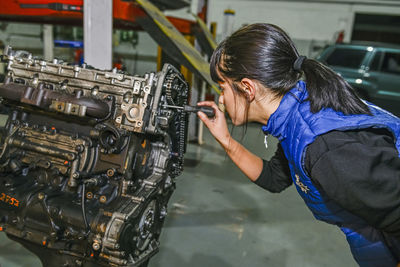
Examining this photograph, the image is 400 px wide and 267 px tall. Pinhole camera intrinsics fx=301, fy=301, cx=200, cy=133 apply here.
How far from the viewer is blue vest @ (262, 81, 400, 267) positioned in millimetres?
1002

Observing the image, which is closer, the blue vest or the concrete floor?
the blue vest

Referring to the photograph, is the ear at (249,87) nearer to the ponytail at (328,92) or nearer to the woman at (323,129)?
the woman at (323,129)

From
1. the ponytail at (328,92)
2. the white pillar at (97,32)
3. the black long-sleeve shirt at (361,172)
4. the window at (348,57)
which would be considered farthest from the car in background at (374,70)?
the black long-sleeve shirt at (361,172)

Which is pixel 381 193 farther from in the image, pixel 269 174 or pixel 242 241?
pixel 242 241

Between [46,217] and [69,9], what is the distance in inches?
73.3

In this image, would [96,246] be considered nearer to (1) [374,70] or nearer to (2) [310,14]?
(1) [374,70]

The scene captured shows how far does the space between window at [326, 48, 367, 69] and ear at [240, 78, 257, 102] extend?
5.39 m

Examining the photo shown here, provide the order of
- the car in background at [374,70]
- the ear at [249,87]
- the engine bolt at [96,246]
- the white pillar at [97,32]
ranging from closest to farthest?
the ear at [249,87] → the engine bolt at [96,246] → the white pillar at [97,32] → the car in background at [374,70]

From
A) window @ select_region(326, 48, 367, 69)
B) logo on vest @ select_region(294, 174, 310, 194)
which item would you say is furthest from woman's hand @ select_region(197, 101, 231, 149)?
window @ select_region(326, 48, 367, 69)

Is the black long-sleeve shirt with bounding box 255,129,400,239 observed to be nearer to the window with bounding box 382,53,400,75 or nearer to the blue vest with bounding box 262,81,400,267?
the blue vest with bounding box 262,81,400,267

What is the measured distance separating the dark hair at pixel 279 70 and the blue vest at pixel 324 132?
0.04 meters

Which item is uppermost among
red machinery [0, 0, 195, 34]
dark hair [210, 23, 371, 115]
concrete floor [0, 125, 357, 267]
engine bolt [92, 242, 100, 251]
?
red machinery [0, 0, 195, 34]

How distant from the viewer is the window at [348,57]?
18.8 feet

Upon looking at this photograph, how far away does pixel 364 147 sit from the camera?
3.00 ft
